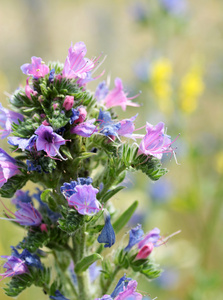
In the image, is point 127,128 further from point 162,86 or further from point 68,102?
point 162,86

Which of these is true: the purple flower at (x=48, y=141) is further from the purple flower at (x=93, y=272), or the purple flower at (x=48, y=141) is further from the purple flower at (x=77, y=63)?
the purple flower at (x=93, y=272)

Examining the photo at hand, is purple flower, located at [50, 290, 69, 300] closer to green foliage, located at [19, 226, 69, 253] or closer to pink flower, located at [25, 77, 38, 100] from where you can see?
green foliage, located at [19, 226, 69, 253]

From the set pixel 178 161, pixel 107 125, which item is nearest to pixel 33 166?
pixel 107 125

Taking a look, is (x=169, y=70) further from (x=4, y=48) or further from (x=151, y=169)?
(x=4, y=48)

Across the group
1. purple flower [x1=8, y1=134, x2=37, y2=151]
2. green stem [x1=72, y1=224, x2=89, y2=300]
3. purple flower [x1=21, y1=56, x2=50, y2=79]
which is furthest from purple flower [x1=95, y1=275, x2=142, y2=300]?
purple flower [x1=21, y1=56, x2=50, y2=79]

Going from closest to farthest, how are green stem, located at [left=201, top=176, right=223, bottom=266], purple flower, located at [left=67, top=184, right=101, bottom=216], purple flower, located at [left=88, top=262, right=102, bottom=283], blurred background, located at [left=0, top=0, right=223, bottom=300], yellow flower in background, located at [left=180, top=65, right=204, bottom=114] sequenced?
purple flower, located at [left=67, top=184, right=101, bottom=216] → purple flower, located at [left=88, top=262, right=102, bottom=283] → green stem, located at [left=201, top=176, right=223, bottom=266] → blurred background, located at [left=0, top=0, right=223, bottom=300] → yellow flower in background, located at [left=180, top=65, right=204, bottom=114]

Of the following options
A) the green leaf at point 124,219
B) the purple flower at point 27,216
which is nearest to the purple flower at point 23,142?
the purple flower at point 27,216
